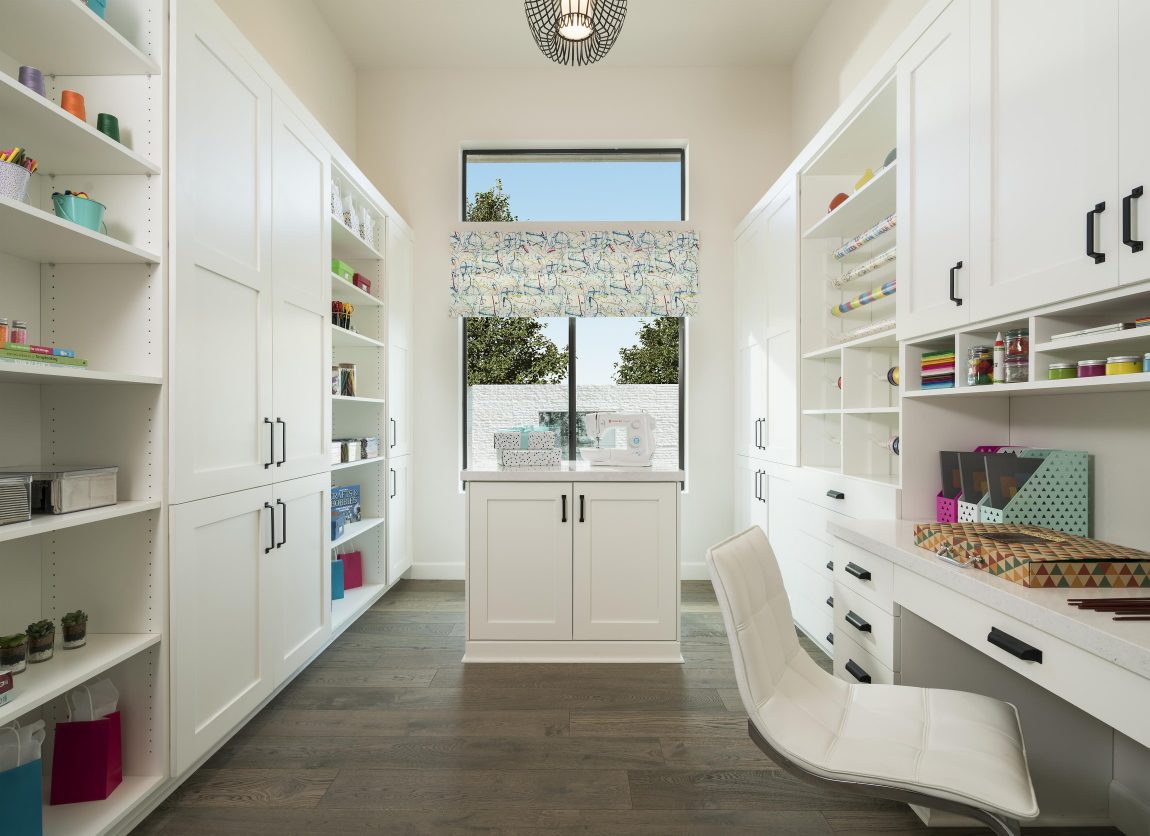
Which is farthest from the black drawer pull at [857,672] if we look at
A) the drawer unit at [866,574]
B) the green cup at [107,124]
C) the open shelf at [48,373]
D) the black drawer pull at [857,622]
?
the green cup at [107,124]

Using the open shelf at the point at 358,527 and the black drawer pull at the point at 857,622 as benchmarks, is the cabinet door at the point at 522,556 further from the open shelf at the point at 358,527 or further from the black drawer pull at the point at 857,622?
the black drawer pull at the point at 857,622

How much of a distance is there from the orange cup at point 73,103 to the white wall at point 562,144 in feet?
9.23

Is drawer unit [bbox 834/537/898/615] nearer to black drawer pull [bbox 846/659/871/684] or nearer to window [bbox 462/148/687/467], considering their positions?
black drawer pull [bbox 846/659/871/684]

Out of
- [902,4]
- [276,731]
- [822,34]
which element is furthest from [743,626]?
[822,34]

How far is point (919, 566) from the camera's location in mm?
1573

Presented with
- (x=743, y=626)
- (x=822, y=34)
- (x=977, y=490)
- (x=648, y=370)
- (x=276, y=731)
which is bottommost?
(x=276, y=731)

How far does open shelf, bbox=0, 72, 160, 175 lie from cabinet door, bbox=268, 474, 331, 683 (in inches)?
46.4

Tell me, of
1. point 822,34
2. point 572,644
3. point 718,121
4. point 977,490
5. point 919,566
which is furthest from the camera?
point 718,121

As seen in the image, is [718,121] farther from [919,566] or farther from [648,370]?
[919,566]

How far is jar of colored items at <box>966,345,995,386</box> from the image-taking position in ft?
5.89

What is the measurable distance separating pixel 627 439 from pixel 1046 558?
6.12 ft

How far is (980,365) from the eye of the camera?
1.81m

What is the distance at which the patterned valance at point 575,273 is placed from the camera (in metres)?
4.34

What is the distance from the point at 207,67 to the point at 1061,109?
2.34 meters
